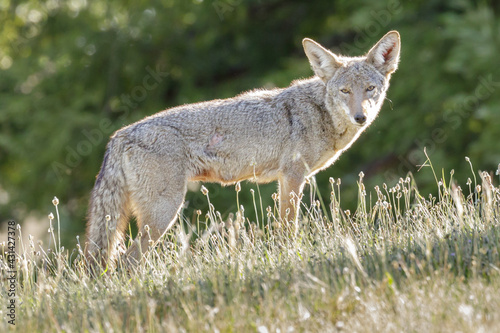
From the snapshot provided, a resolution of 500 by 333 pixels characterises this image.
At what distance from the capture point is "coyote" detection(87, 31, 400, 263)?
648 centimetres

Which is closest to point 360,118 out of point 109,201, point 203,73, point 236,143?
point 236,143

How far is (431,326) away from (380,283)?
71 centimetres

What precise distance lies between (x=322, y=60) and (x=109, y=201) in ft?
9.27

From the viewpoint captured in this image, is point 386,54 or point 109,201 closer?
point 109,201

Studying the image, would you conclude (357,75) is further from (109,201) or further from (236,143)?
(109,201)

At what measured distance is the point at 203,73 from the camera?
1581cm

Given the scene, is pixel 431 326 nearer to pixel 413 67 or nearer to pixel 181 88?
pixel 413 67

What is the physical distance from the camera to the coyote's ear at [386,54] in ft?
23.8

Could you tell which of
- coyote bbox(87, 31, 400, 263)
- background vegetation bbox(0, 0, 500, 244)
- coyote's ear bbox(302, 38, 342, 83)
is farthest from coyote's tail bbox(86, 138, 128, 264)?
background vegetation bbox(0, 0, 500, 244)

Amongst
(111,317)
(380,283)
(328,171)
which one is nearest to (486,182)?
(380,283)

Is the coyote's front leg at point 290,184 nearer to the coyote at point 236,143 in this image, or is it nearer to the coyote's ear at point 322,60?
the coyote at point 236,143

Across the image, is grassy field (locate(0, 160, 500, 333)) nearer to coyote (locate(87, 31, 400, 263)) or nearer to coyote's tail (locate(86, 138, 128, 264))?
coyote's tail (locate(86, 138, 128, 264))

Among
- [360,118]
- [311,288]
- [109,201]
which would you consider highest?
[360,118]

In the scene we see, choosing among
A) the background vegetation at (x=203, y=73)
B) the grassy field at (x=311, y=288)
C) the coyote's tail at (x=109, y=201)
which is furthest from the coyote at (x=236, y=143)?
the background vegetation at (x=203, y=73)
